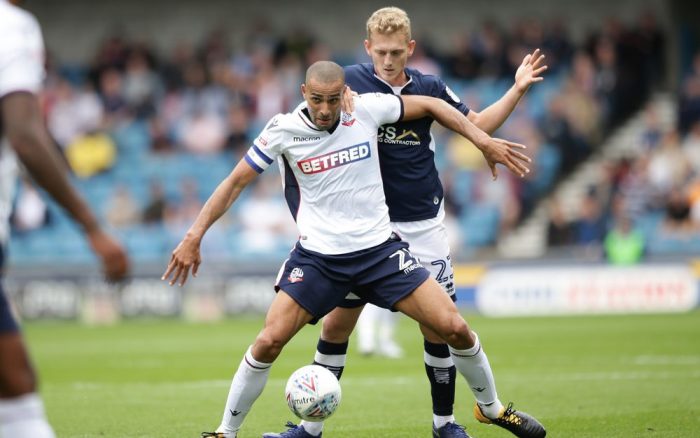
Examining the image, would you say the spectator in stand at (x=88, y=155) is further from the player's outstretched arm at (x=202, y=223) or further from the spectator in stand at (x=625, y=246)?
the player's outstretched arm at (x=202, y=223)

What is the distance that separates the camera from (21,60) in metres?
4.67

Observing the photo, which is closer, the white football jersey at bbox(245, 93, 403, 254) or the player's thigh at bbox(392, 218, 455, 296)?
the white football jersey at bbox(245, 93, 403, 254)

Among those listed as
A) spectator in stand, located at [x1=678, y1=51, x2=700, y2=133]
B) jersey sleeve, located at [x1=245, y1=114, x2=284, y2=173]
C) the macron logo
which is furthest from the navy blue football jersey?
spectator in stand, located at [x1=678, y1=51, x2=700, y2=133]

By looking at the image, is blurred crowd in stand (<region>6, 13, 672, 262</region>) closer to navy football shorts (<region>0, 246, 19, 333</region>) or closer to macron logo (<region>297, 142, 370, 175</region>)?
macron logo (<region>297, 142, 370, 175</region>)

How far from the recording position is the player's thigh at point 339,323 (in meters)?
7.65

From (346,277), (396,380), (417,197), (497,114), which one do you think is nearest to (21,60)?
(346,277)

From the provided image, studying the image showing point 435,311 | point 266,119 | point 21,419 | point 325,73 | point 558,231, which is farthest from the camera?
point 266,119

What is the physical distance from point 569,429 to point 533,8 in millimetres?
21712

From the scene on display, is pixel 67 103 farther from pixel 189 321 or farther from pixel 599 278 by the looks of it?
pixel 599 278

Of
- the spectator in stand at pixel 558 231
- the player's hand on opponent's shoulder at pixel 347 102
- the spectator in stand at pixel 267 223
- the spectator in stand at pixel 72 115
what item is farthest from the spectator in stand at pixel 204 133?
the player's hand on opponent's shoulder at pixel 347 102

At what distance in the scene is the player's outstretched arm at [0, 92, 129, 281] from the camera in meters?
4.58

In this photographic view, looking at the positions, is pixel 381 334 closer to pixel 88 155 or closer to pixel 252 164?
pixel 252 164

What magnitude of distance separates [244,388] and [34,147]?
289cm

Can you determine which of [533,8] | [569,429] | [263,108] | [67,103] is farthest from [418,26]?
[569,429]
